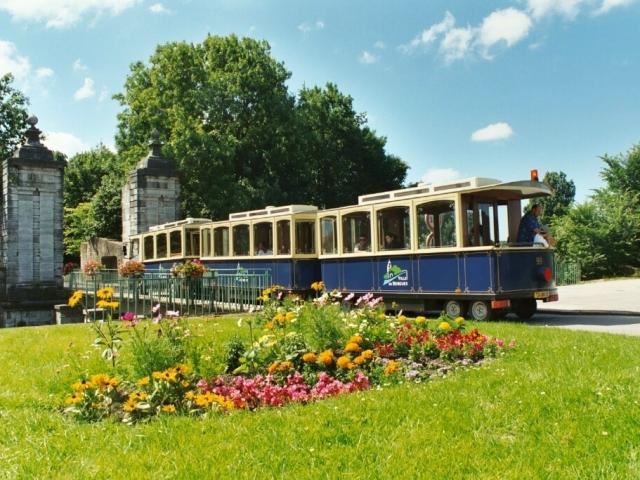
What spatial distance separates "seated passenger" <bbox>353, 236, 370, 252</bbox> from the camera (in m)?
14.6

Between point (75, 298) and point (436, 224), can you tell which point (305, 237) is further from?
point (75, 298)

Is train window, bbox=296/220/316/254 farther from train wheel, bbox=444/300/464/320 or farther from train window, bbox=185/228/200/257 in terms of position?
train window, bbox=185/228/200/257

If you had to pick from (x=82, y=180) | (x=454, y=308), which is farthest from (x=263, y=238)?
(x=82, y=180)

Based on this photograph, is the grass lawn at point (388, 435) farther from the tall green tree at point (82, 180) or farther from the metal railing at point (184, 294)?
the tall green tree at point (82, 180)

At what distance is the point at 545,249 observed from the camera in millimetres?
12750

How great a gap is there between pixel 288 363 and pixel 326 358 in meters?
0.40

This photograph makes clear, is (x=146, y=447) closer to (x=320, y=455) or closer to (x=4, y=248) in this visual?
(x=320, y=455)

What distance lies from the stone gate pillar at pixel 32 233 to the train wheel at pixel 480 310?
13.6 metres

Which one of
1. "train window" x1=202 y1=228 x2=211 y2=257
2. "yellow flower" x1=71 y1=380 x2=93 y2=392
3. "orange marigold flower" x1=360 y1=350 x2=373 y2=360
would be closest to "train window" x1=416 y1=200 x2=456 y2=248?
"orange marigold flower" x1=360 y1=350 x2=373 y2=360

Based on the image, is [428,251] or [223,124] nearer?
A: [428,251]

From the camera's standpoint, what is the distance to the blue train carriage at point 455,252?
40.0 feet

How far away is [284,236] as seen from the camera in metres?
16.9

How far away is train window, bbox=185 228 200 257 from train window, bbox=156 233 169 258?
149 centimetres

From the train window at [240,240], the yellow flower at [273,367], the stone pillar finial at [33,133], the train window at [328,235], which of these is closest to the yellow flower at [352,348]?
the yellow flower at [273,367]
